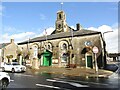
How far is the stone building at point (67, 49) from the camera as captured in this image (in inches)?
1390

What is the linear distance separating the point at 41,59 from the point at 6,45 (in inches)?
847

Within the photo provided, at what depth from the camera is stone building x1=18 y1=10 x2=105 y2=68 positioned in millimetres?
35312

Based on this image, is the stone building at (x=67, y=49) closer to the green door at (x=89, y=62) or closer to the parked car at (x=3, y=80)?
the green door at (x=89, y=62)

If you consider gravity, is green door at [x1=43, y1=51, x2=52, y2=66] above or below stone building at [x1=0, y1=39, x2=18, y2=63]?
below

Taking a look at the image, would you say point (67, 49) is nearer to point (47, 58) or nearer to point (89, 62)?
point (89, 62)

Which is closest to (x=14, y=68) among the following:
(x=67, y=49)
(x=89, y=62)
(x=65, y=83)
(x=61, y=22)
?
(x=65, y=83)

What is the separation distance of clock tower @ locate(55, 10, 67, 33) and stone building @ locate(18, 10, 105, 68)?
28.4 ft

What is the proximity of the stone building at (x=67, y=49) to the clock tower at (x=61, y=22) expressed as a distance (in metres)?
8.64

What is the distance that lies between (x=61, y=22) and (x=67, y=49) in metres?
13.7

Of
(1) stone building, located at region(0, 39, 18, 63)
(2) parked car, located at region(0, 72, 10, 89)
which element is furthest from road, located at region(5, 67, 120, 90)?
(1) stone building, located at region(0, 39, 18, 63)

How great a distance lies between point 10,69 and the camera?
27.5m

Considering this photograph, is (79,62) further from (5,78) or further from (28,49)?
(5,78)

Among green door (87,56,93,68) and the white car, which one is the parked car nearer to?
the white car

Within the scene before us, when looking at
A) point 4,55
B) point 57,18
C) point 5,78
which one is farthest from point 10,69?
point 4,55
